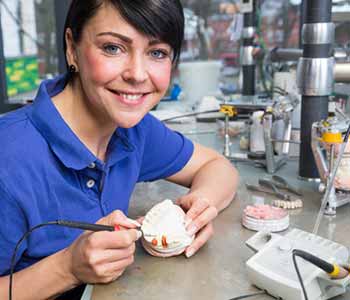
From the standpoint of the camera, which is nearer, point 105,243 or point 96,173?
point 105,243

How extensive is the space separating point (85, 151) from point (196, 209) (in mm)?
246

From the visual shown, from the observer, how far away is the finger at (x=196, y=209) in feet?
2.82

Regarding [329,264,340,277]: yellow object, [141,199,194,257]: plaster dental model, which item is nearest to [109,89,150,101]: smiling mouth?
[141,199,194,257]: plaster dental model

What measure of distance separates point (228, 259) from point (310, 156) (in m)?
0.49

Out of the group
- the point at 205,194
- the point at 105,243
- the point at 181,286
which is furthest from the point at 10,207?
the point at 205,194

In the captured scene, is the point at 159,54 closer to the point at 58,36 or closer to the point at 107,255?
the point at 107,255

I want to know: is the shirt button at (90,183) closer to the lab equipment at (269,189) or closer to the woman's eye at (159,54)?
the woman's eye at (159,54)

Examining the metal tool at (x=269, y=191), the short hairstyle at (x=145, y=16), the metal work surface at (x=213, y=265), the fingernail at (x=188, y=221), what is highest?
the short hairstyle at (x=145, y=16)

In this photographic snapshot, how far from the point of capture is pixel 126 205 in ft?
3.40

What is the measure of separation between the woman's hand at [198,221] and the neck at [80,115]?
25cm

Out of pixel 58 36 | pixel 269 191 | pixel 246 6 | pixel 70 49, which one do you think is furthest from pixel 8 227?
pixel 58 36

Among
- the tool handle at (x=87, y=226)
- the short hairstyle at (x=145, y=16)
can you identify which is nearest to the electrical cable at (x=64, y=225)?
the tool handle at (x=87, y=226)

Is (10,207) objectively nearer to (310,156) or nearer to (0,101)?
(310,156)

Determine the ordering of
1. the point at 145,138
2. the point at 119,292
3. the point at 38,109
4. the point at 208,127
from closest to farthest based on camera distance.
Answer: the point at 119,292
the point at 38,109
the point at 145,138
the point at 208,127
